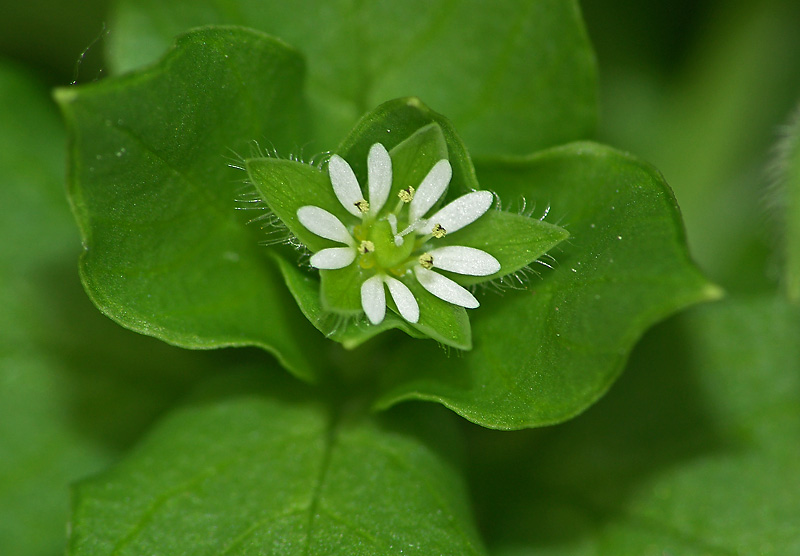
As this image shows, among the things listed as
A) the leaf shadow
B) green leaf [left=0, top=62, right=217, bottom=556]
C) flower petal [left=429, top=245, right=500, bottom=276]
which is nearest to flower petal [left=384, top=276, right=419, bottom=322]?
flower petal [left=429, top=245, right=500, bottom=276]

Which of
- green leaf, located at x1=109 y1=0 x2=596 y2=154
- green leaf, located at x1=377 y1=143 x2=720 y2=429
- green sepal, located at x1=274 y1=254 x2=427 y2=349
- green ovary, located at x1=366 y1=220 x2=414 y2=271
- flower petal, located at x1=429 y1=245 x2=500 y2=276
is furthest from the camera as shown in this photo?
green leaf, located at x1=109 y1=0 x2=596 y2=154

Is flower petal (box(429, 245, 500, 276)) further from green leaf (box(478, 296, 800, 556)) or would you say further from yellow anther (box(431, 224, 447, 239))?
green leaf (box(478, 296, 800, 556))

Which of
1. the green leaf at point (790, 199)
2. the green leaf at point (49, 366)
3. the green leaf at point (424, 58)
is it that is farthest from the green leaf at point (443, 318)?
the green leaf at point (49, 366)

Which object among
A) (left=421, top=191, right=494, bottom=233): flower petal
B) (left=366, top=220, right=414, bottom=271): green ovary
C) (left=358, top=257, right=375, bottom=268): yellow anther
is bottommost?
(left=358, top=257, right=375, bottom=268): yellow anther

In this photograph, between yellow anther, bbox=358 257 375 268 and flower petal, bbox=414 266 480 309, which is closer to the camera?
flower petal, bbox=414 266 480 309

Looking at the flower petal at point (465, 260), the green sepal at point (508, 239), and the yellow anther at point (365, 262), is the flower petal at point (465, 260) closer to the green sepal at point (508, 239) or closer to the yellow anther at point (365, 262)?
the green sepal at point (508, 239)

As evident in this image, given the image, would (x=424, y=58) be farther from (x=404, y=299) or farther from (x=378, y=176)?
(x=404, y=299)

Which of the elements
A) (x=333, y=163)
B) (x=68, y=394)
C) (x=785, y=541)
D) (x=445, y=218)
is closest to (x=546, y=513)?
(x=785, y=541)
